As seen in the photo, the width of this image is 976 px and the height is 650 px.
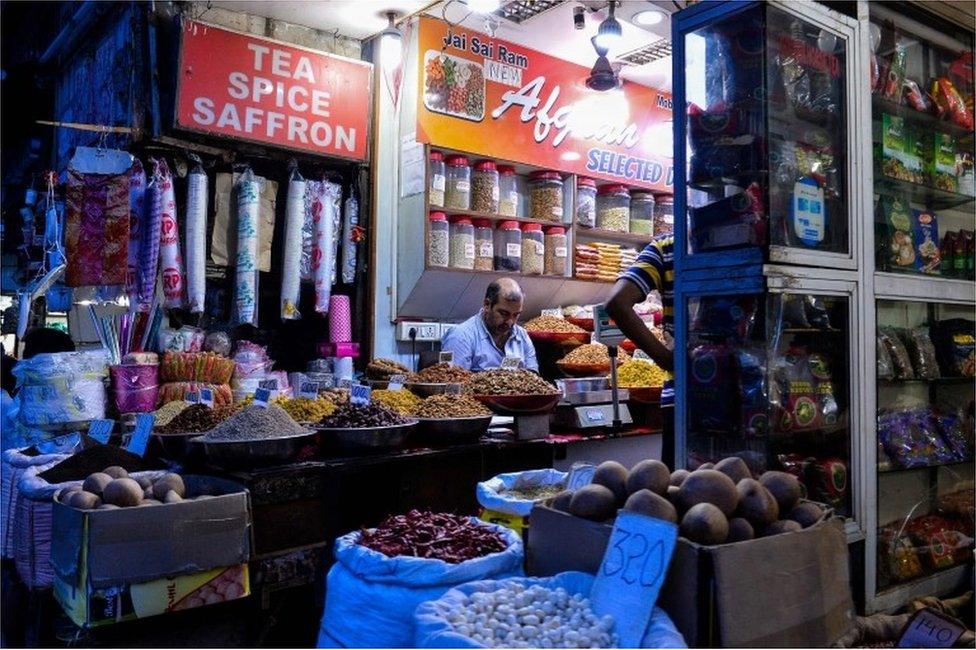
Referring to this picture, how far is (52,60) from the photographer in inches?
235

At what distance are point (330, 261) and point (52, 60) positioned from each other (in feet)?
11.2

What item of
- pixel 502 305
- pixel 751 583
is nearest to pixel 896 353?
pixel 751 583

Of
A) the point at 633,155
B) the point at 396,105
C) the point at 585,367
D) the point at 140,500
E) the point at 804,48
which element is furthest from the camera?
the point at 633,155

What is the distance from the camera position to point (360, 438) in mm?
2607

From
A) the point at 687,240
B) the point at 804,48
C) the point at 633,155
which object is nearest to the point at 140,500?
the point at 687,240

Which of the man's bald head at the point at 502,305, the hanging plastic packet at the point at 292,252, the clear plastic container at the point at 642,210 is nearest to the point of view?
the hanging plastic packet at the point at 292,252

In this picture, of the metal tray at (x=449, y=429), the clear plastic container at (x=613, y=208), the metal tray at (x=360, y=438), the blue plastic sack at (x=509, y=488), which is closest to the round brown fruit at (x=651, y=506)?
the blue plastic sack at (x=509, y=488)

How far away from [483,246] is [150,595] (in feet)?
11.1

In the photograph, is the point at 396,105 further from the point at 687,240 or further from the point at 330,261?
the point at 687,240

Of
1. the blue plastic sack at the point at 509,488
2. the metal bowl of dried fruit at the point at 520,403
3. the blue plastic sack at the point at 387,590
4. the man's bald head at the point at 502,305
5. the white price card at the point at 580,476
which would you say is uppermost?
the man's bald head at the point at 502,305

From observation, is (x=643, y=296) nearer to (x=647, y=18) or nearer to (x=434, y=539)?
(x=434, y=539)

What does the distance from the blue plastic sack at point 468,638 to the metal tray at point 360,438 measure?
1.11 m

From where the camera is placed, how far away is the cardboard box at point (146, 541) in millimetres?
1878

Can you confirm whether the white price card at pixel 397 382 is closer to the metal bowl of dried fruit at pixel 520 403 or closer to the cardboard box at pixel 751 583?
the metal bowl of dried fruit at pixel 520 403
